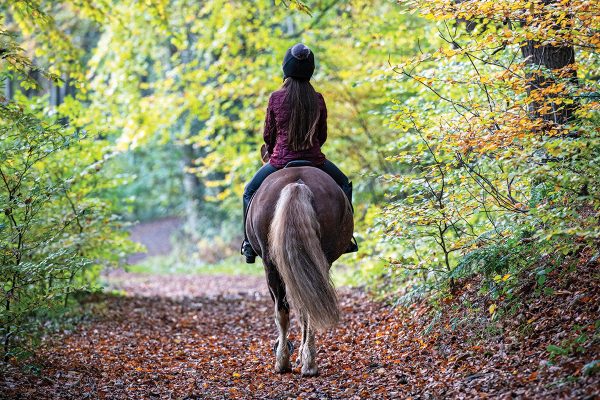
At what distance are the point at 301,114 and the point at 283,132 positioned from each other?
24cm

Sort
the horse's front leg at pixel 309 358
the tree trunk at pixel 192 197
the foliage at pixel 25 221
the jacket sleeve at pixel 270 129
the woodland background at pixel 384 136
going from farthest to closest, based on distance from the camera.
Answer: the tree trunk at pixel 192 197, the jacket sleeve at pixel 270 129, the horse's front leg at pixel 309 358, the foliage at pixel 25 221, the woodland background at pixel 384 136

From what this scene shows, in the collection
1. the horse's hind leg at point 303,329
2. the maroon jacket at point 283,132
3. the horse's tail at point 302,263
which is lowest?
the horse's hind leg at point 303,329

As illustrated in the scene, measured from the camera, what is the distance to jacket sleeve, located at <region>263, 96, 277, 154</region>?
6.36 metres

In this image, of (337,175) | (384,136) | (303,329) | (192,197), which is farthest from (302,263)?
(192,197)

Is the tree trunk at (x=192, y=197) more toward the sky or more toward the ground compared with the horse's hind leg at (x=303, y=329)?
more toward the sky

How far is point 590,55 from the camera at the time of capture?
609 centimetres

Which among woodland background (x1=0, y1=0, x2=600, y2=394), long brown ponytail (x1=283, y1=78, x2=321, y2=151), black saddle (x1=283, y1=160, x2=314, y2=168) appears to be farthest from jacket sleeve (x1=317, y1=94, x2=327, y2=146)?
woodland background (x1=0, y1=0, x2=600, y2=394)

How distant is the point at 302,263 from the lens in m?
5.42

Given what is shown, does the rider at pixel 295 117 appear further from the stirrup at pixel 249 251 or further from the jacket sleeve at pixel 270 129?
the stirrup at pixel 249 251

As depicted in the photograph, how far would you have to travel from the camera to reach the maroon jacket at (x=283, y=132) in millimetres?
6250

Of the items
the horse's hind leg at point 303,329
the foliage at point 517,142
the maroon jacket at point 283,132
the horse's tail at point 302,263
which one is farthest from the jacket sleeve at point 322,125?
the horse's hind leg at point 303,329

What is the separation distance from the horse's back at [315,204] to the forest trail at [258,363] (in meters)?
1.16

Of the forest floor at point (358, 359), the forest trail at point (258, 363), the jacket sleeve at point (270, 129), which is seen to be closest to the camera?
the forest floor at point (358, 359)

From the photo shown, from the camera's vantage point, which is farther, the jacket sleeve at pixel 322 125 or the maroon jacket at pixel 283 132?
the jacket sleeve at pixel 322 125
